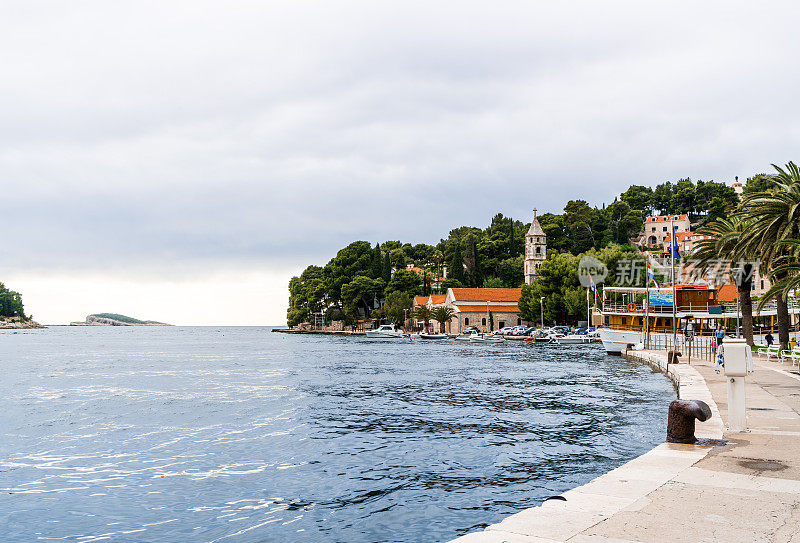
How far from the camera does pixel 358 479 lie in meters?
13.5

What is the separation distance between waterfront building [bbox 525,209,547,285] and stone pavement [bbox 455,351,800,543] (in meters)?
113

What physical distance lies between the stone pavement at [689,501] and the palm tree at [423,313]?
11411 centimetres

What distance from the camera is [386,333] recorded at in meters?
129

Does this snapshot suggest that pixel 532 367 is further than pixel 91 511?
Yes

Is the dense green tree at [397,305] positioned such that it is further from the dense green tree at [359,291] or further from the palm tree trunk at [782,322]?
the palm tree trunk at [782,322]

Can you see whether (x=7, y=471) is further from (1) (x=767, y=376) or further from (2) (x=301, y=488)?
(1) (x=767, y=376)


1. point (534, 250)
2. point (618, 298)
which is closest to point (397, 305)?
Answer: point (534, 250)

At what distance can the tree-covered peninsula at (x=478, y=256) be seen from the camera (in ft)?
454

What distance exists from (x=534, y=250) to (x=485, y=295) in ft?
42.6

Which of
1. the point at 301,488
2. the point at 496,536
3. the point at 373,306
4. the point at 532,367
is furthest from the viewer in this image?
the point at 373,306

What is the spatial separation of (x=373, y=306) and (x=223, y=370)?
10231 centimetres

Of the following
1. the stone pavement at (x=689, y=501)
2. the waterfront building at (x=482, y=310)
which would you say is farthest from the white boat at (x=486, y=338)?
the stone pavement at (x=689, y=501)

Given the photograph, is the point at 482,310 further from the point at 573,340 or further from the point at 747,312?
the point at 747,312

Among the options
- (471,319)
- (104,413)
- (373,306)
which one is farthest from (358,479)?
(373,306)
